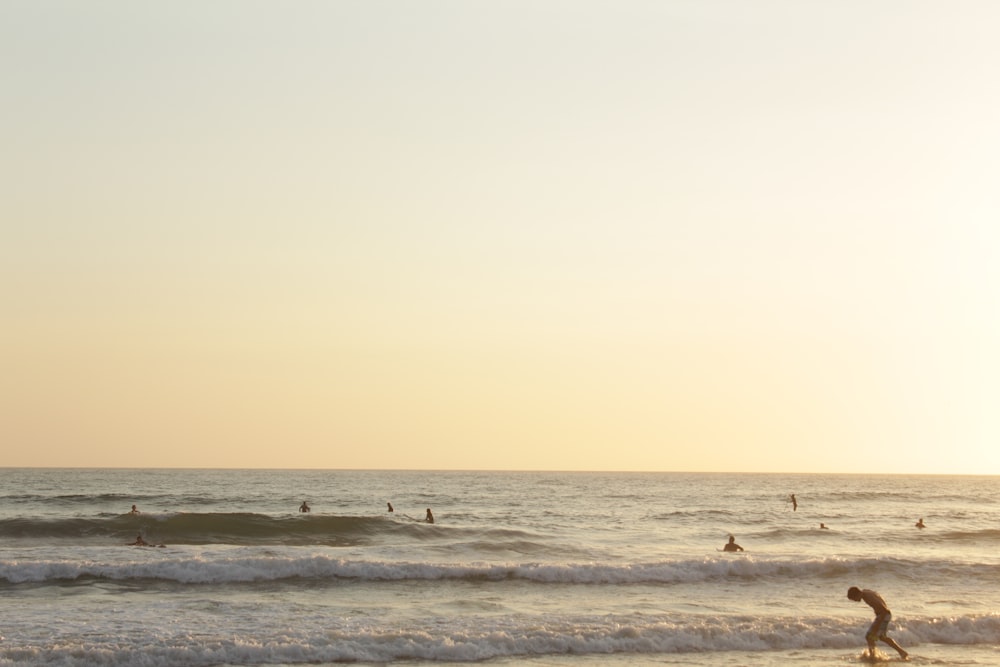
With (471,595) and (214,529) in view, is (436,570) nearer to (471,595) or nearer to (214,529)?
(471,595)

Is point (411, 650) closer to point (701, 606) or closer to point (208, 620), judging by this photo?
point (208, 620)

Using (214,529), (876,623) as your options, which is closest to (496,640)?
(876,623)

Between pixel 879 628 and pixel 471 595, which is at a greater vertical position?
pixel 879 628

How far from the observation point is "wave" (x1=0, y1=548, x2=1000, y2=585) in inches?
1023

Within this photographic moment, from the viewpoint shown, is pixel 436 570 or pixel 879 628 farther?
pixel 436 570

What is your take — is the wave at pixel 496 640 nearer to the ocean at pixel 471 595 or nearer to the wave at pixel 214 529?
the ocean at pixel 471 595

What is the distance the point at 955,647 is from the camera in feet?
64.9

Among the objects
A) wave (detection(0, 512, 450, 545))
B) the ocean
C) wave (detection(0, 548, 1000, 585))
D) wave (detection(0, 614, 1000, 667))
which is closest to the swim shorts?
the ocean

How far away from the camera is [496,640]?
18984mm

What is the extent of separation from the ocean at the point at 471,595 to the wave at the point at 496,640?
0.15 feet

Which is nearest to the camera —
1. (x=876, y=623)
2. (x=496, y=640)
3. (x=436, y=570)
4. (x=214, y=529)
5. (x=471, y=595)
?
(x=876, y=623)

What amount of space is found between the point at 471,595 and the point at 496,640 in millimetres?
5561

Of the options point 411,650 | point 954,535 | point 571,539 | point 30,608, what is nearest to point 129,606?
point 30,608

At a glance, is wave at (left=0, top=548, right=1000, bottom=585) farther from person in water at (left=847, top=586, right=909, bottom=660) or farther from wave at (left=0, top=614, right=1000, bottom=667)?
person in water at (left=847, top=586, right=909, bottom=660)
